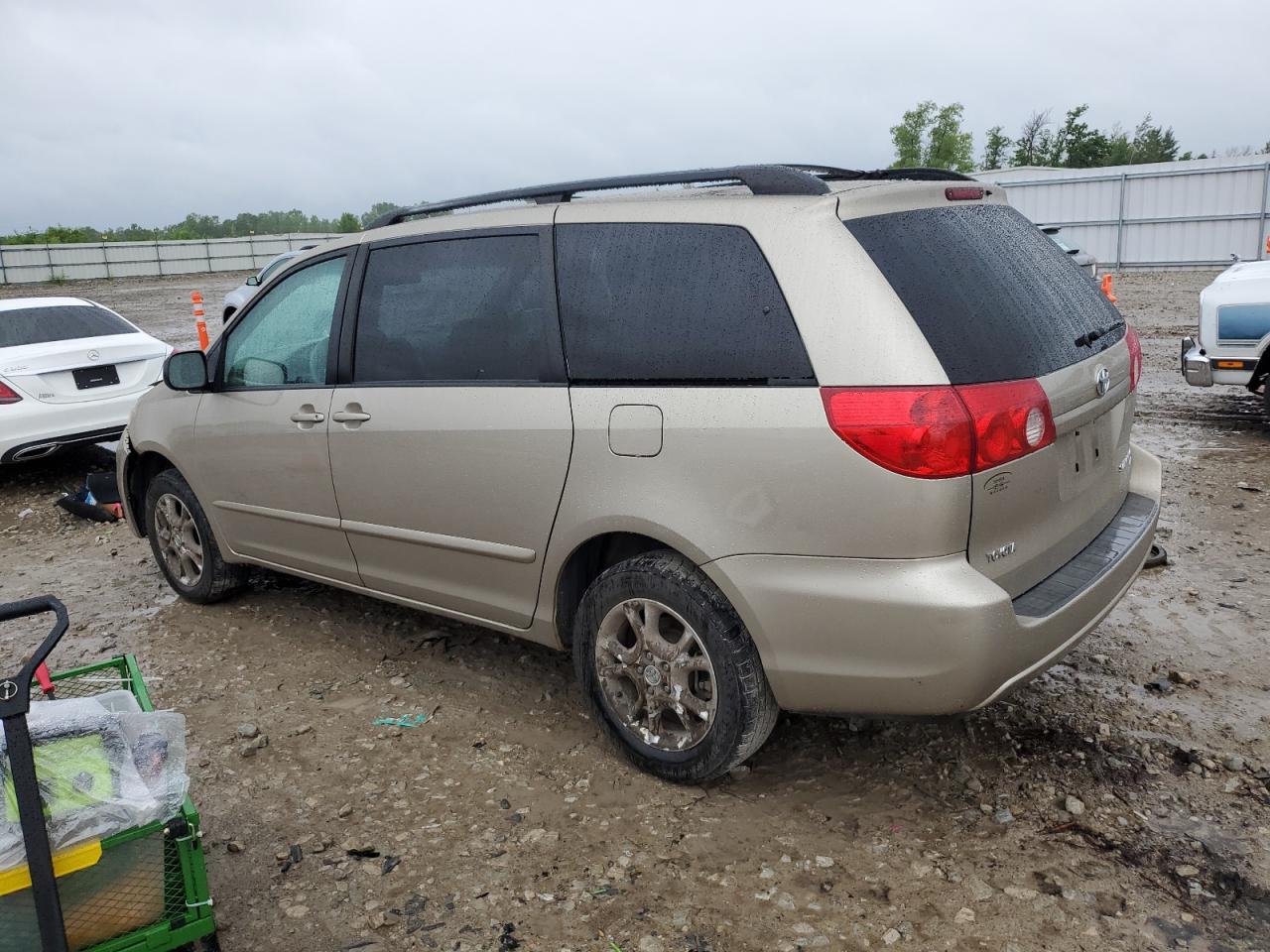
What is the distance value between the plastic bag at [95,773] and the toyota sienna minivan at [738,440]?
4.24 feet

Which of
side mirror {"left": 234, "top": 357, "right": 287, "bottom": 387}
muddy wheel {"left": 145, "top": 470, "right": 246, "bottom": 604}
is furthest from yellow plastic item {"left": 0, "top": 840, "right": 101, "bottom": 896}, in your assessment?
muddy wheel {"left": 145, "top": 470, "right": 246, "bottom": 604}

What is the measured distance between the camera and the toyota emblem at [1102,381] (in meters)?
3.11

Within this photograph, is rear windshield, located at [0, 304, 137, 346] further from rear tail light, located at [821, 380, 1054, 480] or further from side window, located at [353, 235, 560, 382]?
rear tail light, located at [821, 380, 1054, 480]

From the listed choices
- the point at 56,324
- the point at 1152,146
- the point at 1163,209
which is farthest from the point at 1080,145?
the point at 56,324

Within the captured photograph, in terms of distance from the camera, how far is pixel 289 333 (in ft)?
14.4

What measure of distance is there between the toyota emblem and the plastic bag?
9.13 ft

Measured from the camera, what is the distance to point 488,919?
108 inches

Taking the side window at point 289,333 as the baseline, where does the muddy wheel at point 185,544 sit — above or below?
below

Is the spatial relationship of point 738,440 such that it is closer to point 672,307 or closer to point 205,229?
point 672,307

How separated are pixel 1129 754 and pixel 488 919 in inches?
83.5

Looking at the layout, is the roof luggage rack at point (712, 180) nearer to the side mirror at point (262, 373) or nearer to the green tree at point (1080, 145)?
the side mirror at point (262, 373)

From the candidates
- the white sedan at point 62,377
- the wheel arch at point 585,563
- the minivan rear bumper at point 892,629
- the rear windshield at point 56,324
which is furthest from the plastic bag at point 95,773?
the rear windshield at point 56,324

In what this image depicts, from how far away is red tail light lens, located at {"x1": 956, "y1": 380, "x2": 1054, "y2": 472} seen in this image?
2.64 meters

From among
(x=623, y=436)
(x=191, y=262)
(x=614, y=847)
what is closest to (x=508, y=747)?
(x=614, y=847)
